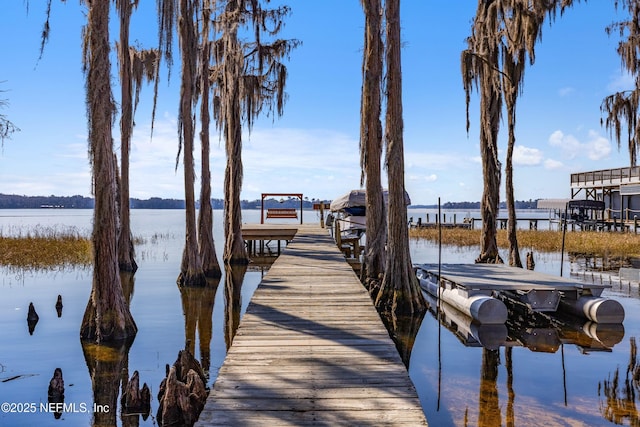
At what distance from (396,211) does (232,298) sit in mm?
5610

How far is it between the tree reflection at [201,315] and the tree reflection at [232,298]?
36 cm

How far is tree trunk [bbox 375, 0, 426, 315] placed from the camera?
479 inches

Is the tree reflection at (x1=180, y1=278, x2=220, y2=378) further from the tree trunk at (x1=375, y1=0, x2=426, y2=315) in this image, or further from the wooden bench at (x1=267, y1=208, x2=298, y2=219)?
the wooden bench at (x1=267, y1=208, x2=298, y2=219)

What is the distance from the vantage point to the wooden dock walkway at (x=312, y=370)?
4.36 m

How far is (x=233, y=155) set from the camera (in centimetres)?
2089

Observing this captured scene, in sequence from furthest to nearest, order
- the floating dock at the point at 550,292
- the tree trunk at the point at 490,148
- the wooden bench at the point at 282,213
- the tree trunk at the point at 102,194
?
the wooden bench at the point at 282,213 → the tree trunk at the point at 490,148 → the floating dock at the point at 550,292 → the tree trunk at the point at 102,194

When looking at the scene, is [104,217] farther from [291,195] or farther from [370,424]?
[291,195]

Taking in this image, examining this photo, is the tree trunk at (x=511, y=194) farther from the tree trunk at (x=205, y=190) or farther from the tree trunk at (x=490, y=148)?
the tree trunk at (x=205, y=190)

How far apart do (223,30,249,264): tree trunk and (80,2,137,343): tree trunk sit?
10.4 metres

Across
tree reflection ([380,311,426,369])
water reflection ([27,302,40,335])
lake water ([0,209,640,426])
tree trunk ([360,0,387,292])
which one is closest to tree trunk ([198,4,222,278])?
lake water ([0,209,640,426])

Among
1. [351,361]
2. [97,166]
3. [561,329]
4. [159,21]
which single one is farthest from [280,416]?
[159,21]

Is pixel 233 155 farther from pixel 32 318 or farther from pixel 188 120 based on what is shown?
pixel 32 318

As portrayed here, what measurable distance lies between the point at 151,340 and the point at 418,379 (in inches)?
210

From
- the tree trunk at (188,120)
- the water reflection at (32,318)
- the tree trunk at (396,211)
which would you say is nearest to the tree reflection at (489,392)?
the tree trunk at (396,211)
